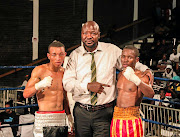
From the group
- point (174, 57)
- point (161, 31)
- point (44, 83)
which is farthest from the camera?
A: point (161, 31)

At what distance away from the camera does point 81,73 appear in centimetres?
293

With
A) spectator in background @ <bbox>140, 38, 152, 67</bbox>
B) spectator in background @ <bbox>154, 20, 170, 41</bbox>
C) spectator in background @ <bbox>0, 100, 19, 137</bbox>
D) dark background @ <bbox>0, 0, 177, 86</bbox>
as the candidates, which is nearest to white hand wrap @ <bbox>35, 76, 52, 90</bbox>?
spectator in background @ <bbox>0, 100, 19, 137</bbox>

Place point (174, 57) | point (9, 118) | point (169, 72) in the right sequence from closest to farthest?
point (9, 118), point (169, 72), point (174, 57)

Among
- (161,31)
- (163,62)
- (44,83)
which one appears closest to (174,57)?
(163,62)

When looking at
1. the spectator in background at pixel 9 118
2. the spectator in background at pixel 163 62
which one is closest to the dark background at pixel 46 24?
the spectator in background at pixel 163 62

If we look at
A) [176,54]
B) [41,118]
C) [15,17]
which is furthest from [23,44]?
[41,118]

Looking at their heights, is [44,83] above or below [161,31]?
below

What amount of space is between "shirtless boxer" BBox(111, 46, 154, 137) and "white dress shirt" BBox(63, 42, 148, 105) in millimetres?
116

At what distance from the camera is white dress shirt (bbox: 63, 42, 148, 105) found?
289 cm

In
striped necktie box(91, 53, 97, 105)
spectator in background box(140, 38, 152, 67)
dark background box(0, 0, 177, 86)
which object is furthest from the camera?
spectator in background box(140, 38, 152, 67)

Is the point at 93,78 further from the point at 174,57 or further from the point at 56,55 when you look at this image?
the point at 174,57

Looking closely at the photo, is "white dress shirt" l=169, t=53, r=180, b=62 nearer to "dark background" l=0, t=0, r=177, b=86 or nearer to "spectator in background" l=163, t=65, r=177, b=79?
"spectator in background" l=163, t=65, r=177, b=79

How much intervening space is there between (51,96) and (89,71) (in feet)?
2.12

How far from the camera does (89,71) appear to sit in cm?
290
